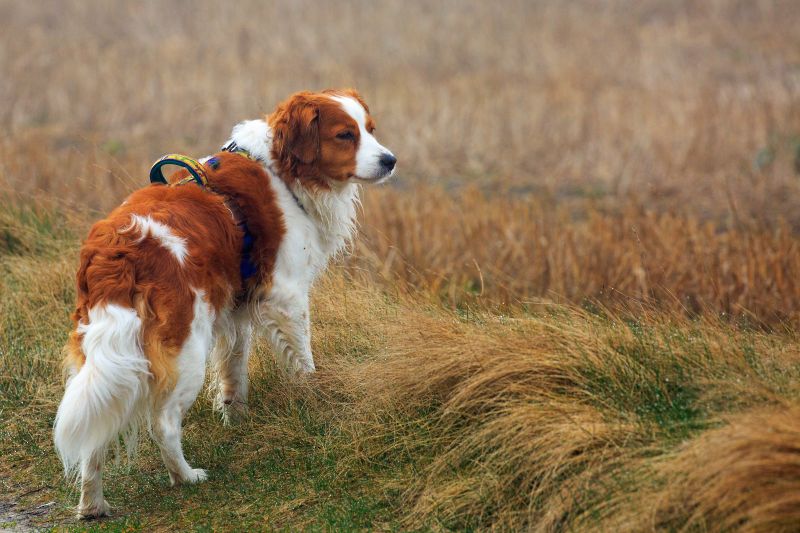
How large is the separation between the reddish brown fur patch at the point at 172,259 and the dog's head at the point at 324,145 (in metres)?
0.25

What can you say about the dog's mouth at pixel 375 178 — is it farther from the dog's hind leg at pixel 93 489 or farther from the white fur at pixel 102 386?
the dog's hind leg at pixel 93 489

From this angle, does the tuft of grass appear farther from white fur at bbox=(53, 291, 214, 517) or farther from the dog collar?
the dog collar

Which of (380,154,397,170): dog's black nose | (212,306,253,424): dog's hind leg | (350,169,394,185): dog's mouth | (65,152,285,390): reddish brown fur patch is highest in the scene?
(380,154,397,170): dog's black nose

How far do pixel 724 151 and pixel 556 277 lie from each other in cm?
531

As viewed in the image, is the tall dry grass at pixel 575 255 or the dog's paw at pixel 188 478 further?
the tall dry grass at pixel 575 255

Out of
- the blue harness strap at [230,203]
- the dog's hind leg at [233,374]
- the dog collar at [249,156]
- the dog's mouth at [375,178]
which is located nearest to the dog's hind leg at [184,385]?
the blue harness strap at [230,203]

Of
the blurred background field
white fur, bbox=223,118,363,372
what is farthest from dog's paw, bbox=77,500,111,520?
the blurred background field

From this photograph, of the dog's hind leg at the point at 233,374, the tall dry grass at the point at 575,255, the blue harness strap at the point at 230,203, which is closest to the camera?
the blue harness strap at the point at 230,203

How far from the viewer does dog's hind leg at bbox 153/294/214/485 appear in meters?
3.92

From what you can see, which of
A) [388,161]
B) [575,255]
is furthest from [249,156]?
[575,255]

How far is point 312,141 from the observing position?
4605 millimetres

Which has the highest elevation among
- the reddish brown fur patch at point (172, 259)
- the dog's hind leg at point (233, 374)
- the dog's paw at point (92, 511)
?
the reddish brown fur patch at point (172, 259)

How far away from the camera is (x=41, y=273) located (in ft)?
20.1

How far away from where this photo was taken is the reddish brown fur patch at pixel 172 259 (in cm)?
376
